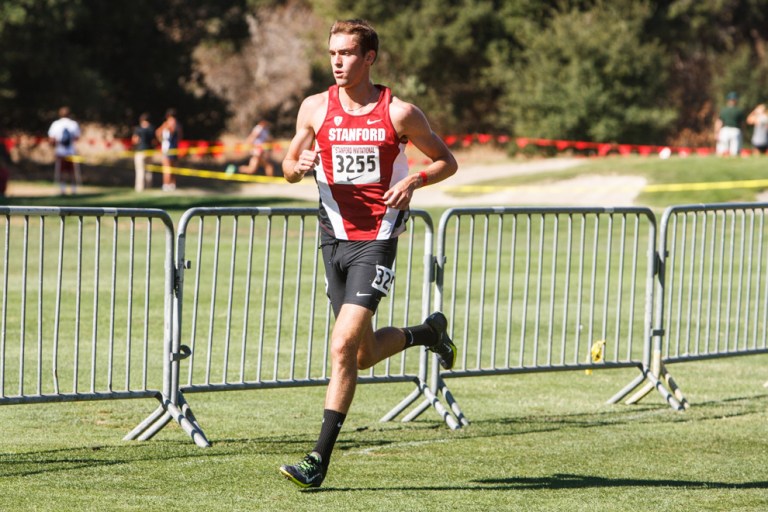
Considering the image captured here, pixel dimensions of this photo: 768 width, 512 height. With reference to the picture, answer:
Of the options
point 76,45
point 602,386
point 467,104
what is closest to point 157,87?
point 76,45

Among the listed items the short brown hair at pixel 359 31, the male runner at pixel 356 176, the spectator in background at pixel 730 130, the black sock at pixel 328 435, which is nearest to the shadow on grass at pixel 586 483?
the black sock at pixel 328 435

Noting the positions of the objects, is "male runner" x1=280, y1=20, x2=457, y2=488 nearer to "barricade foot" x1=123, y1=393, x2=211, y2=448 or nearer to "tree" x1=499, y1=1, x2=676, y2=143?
"barricade foot" x1=123, y1=393, x2=211, y2=448

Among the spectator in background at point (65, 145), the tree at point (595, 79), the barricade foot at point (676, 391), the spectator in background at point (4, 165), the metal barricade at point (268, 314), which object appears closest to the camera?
the metal barricade at point (268, 314)

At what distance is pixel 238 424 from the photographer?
830 cm

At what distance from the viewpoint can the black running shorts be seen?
6590 mm

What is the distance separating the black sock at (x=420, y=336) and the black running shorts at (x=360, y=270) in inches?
28.9

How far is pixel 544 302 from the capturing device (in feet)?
48.6

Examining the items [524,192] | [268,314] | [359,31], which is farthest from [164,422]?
[524,192]

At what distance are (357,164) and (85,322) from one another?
6.68 m

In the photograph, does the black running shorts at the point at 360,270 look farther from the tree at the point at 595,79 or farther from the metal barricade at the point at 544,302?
the tree at the point at 595,79

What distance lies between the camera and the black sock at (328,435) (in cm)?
643

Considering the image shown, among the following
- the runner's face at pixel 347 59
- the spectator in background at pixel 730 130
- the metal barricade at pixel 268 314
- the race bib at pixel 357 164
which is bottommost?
the metal barricade at pixel 268 314

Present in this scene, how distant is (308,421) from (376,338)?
1602 millimetres

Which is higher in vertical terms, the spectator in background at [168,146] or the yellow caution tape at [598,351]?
the yellow caution tape at [598,351]
